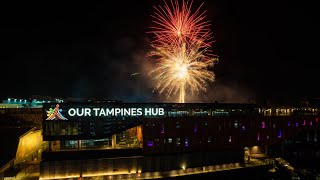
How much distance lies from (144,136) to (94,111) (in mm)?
6698

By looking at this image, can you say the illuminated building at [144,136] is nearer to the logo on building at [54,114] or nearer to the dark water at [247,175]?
the logo on building at [54,114]

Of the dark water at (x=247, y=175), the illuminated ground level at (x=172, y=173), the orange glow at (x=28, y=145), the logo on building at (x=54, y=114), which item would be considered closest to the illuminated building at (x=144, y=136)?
the logo on building at (x=54, y=114)

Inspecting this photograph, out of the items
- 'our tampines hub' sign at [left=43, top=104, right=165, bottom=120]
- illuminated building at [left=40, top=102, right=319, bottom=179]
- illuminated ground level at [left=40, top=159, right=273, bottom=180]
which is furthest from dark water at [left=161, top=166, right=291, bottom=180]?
'our tampines hub' sign at [left=43, top=104, right=165, bottom=120]

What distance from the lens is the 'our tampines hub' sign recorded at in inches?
1163

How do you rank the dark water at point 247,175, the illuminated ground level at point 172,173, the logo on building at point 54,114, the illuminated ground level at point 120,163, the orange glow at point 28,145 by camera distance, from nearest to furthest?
the illuminated ground level at point 120,163, the illuminated ground level at point 172,173, the logo on building at point 54,114, the orange glow at point 28,145, the dark water at point 247,175

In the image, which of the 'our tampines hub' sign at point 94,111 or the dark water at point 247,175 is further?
the dark water at point 247,175

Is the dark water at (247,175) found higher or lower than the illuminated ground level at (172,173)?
lower

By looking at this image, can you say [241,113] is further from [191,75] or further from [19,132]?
[19,132]

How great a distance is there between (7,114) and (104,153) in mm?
20972

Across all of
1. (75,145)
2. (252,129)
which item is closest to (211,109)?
(252,129)

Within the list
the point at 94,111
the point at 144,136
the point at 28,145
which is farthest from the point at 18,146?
the point at 144,136

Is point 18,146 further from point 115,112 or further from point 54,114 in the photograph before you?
point 115,112

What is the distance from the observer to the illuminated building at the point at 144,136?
29594 millimetres

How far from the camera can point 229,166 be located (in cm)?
3347
